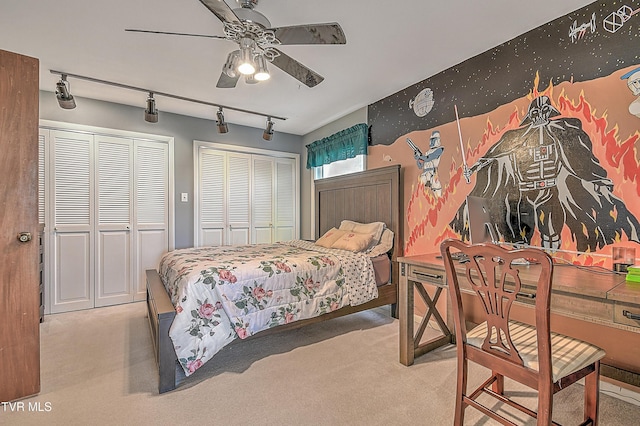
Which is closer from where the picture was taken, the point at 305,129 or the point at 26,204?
the point at 26,204

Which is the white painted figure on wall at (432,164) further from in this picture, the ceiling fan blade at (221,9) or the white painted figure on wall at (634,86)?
the ceiling fan blade at (221,9)

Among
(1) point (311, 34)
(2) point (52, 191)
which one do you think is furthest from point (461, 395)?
(2) point (52, 191)

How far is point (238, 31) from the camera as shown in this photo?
1817 millimetres

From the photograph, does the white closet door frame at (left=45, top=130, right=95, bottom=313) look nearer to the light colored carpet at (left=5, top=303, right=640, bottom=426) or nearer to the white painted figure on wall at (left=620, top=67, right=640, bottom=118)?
the light colored carpet at (left=5, top=303, right=640, bottom=426)

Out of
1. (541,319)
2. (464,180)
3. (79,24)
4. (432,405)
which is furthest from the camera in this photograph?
(464,180)

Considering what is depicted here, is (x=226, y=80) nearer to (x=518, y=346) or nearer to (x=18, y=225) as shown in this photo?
(x=18, y=225)

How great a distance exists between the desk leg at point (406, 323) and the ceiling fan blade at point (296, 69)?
1.64 metres

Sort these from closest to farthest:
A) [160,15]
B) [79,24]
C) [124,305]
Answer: [160,15], [79,24], [124,305]

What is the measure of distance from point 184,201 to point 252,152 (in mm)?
1257

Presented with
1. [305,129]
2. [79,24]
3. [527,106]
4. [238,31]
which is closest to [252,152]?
[305,129]

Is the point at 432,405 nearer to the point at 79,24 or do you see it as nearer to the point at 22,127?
the point at 22,127

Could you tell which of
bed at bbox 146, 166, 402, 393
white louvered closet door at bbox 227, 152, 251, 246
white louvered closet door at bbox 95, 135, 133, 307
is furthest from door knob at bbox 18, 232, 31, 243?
white louvered closet door at bbox 227, 152, 251, 246

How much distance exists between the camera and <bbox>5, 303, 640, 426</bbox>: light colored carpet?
66.0 inches

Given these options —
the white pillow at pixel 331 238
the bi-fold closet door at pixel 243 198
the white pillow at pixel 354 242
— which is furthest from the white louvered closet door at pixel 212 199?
the white pillow at pixel 354 242
